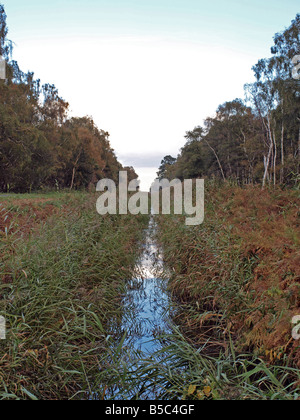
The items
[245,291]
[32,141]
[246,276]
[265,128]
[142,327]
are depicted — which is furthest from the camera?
[265,128]

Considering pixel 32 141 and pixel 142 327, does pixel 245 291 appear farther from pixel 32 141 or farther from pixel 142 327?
pixel 32 141

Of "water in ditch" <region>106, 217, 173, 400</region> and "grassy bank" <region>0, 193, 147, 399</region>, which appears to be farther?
"water in ditch" <region>106, 217, 173, 400</region>

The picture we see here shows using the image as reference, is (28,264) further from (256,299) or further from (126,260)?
(126,260)

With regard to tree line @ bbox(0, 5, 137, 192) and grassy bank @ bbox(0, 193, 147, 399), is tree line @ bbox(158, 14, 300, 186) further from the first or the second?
grassy bank @ bbox(0, 193, 147, 399)

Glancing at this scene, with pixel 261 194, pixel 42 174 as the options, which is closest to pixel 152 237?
pixel 261 194

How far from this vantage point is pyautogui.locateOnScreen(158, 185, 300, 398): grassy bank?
2.94 m

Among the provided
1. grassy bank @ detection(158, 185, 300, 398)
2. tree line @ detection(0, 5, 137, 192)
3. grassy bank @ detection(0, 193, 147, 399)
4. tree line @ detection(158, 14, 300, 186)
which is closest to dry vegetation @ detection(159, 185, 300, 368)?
grassy bank @ detection(158, 185, 300, 398)

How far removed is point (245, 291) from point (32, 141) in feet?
82.0

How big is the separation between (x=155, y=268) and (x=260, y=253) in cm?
335

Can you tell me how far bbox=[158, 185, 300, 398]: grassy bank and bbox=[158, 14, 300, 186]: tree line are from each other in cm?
1459

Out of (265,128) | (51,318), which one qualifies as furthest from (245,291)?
(265,128)

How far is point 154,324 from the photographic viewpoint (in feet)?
15.5

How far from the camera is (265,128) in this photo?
36.3m

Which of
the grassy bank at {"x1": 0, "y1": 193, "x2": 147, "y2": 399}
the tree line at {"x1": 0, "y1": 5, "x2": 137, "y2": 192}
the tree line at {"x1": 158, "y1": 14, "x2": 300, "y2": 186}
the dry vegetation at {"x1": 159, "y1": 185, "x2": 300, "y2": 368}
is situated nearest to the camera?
the grassy bank at {"x1": 0, "y1": 193, "x2": 147, "y2": 399}
